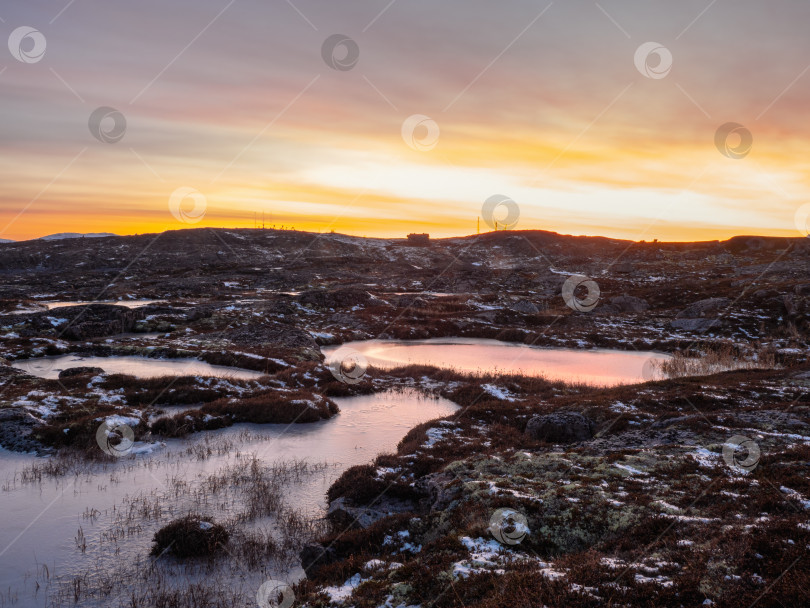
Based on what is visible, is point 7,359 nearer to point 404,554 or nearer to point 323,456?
point 323,456

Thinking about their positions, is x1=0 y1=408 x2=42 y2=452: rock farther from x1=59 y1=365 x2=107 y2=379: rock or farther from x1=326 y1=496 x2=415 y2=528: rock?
x1=326 y1=496 x2=415 y2=528: rock

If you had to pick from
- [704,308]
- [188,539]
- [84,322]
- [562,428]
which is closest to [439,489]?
[188,539]

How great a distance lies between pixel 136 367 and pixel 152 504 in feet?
81.5

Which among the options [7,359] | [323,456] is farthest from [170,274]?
[323,456]

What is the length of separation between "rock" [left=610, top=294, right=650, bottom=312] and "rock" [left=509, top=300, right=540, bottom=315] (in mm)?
13926

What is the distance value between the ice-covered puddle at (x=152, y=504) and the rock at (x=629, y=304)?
200ft

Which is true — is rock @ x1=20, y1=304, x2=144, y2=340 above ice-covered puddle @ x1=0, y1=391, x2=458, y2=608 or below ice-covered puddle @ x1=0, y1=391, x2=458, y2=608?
above

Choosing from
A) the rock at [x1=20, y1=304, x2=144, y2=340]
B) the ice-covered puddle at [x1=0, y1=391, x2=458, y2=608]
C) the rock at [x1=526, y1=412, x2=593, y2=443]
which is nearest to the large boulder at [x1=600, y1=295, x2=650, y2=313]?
the rock at [x1=526, y1=412, x2=593, y2=443]

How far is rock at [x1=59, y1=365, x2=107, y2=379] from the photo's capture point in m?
33.2

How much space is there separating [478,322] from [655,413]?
140 ft

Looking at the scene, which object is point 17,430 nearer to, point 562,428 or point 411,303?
point 562,428

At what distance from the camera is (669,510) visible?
11047 mm

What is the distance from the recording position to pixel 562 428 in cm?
2188

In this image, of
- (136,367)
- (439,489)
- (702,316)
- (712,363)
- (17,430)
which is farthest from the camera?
(702,316)
